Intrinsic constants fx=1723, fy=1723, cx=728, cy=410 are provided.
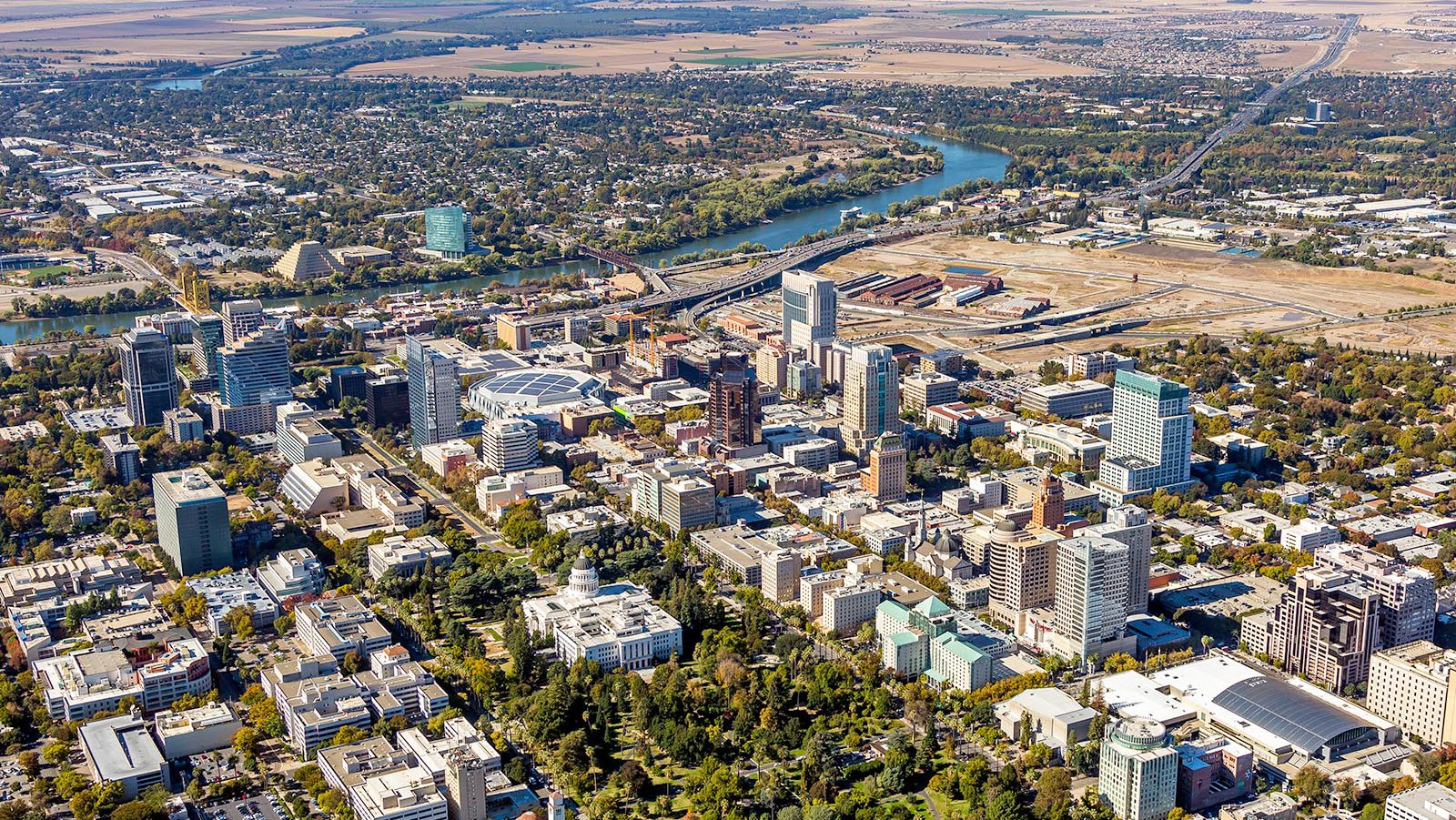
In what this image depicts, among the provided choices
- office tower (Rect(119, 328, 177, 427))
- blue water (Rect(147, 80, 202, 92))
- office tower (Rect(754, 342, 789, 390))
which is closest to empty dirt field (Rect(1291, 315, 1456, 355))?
office tower (Rect(754, 342, 789, 390))

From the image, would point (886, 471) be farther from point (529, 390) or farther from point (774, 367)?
point (529, 390)

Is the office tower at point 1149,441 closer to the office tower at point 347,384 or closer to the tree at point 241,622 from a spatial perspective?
the tree at point 241,622

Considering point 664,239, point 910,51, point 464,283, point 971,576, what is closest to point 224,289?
point 464,283

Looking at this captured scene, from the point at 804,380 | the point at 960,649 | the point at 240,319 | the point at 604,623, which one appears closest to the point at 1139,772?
the point at 960,649

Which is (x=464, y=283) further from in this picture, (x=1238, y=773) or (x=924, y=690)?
(x=1238, y=773)

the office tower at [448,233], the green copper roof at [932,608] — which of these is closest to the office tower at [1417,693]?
the green copper roof at [932,608]

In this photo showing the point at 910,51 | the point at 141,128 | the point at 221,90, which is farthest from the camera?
the point at 910,51

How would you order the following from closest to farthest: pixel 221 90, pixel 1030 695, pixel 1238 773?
pixel 1238 773 → pixel 1030 695 → pixel 221 90
